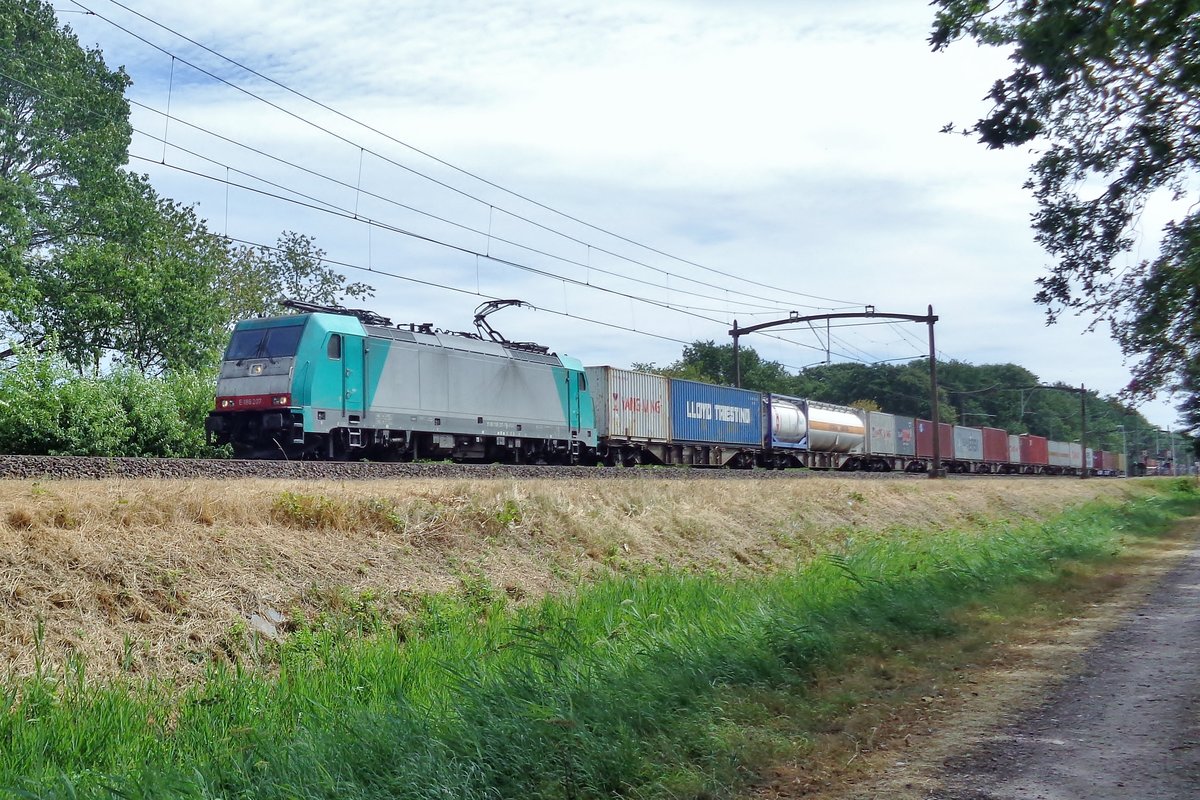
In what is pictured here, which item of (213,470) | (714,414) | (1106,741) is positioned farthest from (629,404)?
(1106,741)

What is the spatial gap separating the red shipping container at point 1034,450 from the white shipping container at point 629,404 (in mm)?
43509

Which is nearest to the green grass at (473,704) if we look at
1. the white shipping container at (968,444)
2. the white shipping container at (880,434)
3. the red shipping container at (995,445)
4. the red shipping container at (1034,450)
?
the white shipping container at (880,434)

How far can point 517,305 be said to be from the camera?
77.5 ft

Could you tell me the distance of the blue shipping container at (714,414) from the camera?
3175 cm

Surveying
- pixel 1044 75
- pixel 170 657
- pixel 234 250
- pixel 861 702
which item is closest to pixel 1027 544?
pixel 1044 75

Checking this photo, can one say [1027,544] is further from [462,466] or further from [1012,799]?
[1012,799]

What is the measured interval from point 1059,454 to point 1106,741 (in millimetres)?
76506

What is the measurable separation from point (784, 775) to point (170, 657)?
4.61 metres

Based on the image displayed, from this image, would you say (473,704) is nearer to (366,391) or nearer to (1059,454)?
(366,391)

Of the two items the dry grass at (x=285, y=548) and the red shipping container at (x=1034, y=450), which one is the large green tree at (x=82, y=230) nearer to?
the dry grass at (x=285, y=548)

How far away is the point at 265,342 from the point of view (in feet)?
64.6

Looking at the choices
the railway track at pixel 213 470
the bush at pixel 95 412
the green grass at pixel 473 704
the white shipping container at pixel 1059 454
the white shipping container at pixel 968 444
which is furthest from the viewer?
the white shipping container at pixel 1059 454

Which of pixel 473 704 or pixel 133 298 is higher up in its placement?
pixel 133 298

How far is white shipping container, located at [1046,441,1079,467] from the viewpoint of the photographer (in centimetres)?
7244
